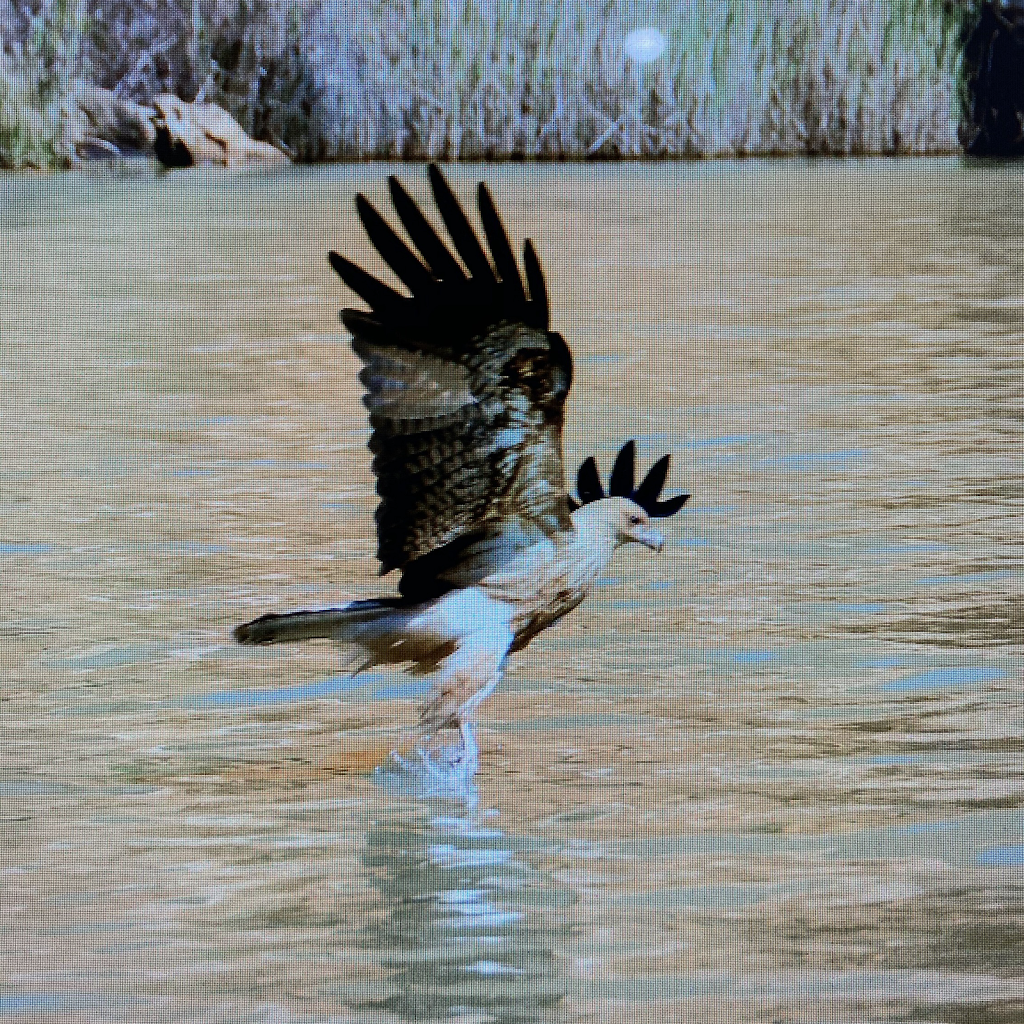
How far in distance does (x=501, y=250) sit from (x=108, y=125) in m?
22.6

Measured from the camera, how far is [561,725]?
5281 millimetres

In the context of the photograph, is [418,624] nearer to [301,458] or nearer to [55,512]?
[55,512]

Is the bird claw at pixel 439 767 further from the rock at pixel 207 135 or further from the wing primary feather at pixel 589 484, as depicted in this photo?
the rock at pixel 207 135

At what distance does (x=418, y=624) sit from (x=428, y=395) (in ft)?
1.54

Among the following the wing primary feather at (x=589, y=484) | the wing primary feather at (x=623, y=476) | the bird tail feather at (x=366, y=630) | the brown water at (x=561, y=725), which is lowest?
the brown water at (x=561, y=725)

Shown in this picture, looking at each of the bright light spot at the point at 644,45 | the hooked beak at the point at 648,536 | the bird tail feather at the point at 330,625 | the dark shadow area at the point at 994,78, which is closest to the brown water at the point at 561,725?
the bird tail feather at the point at 330,625

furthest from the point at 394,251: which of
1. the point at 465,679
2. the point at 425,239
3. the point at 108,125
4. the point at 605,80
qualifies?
the point at 108,125

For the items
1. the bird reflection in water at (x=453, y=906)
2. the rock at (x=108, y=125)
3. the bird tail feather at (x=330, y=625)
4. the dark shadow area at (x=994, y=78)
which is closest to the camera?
the bird reflection in water at (x=453, y=906)

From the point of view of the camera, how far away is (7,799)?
4824 mm

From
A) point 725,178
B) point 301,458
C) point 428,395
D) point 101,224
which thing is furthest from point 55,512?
point 725,178

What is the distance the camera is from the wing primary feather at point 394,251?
173 inches

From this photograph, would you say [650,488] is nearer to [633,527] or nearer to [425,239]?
[633,527]

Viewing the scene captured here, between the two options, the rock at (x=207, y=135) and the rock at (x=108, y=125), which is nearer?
the rock at (x=207, y=135)

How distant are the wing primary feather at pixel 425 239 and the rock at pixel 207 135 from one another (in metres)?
21.2
